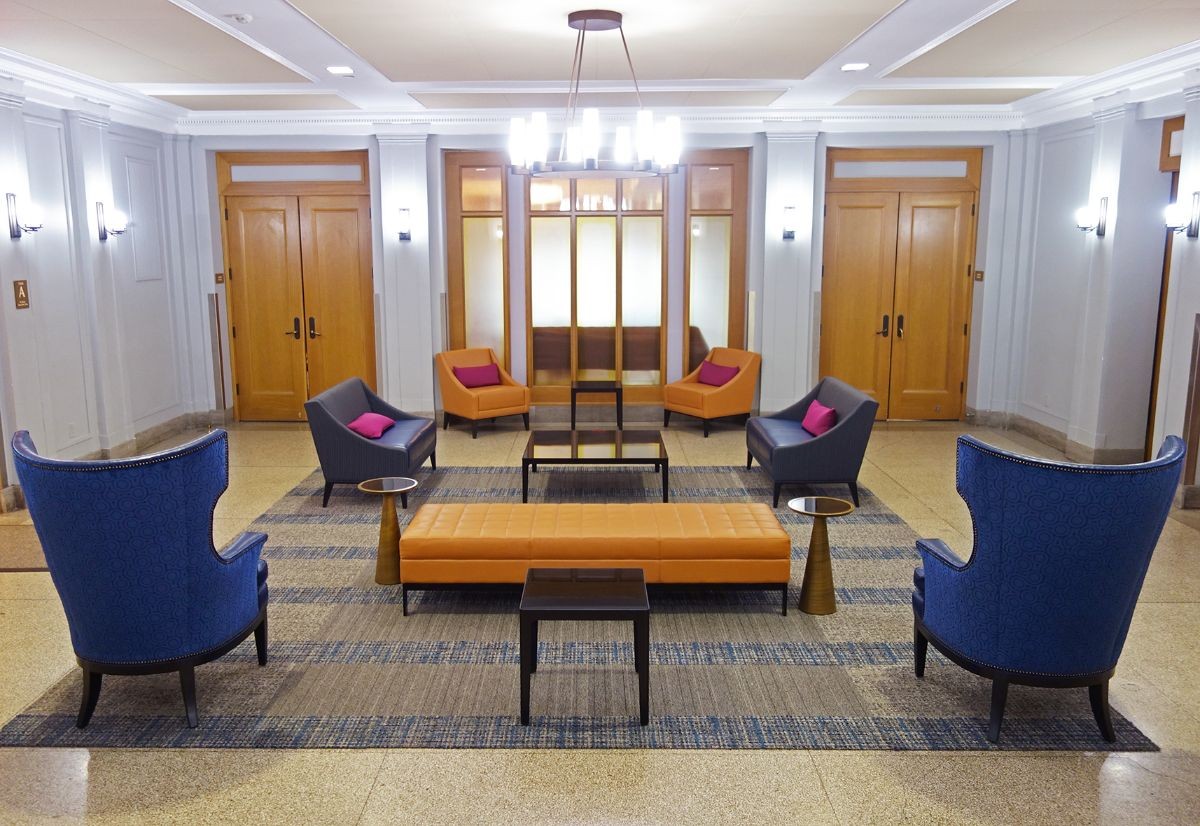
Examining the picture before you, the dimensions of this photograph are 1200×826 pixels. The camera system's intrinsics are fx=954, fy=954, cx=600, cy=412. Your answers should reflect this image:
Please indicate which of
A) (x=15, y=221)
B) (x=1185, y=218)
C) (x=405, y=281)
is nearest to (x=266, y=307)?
(x=405, y=281)

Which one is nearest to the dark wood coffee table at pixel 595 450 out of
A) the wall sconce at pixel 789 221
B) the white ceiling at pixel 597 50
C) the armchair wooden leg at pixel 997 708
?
the white ceiling at pixel 597 50

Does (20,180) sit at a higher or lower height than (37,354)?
higher

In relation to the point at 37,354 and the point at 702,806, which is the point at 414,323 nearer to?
the point at 37,354

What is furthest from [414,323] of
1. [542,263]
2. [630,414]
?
[630,414]

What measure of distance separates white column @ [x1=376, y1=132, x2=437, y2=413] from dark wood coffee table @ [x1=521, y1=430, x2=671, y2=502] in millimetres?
2578

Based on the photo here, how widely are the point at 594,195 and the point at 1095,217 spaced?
471 centimetres

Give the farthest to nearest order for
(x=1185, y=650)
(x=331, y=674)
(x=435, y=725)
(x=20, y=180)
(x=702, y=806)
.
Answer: (x=20, y=180) → (x=1185, y=650) → (x=331, y=674) → (x=435, y=725) → (x=702, y=806)

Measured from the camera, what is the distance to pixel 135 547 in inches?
143

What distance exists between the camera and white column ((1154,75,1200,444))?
6746 millimetres

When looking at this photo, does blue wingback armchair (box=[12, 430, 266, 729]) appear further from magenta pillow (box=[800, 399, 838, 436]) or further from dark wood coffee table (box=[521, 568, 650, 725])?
magenta pillow (box=[800, 399, 838, 436])

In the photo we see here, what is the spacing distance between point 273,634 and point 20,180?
14.0ft

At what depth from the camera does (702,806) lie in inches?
133

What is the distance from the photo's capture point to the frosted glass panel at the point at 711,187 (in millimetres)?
9883

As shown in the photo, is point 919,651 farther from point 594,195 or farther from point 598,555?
point 594,195
